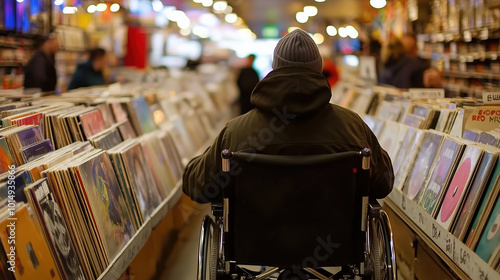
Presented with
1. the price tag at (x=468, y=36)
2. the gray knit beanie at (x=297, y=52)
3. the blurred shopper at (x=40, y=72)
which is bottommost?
the price tag at (x=468, y=36)

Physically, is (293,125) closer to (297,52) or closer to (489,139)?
(297,52)

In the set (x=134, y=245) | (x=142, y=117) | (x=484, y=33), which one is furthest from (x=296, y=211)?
(x=484, y=33)

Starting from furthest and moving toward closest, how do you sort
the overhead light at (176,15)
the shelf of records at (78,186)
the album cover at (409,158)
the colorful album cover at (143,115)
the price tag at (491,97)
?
the overhead light at (176,15)
the colorful album cover at (143,115)
the album cover at (409,158)
the price tag at (491,97)
the shelf of records at (78,186)

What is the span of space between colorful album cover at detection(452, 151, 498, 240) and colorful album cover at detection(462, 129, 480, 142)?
499mm

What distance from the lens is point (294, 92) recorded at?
2.55m

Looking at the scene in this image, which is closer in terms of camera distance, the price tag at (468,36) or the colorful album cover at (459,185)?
the colorful album cover at (459,185)

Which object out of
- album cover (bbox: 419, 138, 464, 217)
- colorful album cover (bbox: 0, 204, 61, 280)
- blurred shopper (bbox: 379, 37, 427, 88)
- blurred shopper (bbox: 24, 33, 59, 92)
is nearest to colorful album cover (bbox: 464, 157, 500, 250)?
album cover (bbox: 419, 138, 464, 217)

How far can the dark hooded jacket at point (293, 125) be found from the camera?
2568mm

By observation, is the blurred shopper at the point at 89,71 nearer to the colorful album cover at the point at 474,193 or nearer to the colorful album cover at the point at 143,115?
the colorful album cover at the point at 143,115

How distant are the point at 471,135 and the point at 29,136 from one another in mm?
2356

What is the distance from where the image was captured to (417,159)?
392 centimetres

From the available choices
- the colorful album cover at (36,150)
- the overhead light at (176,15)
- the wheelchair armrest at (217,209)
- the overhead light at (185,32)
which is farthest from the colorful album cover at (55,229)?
the overhead light at (185,32)

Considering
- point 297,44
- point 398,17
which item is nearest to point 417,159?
point 297,44

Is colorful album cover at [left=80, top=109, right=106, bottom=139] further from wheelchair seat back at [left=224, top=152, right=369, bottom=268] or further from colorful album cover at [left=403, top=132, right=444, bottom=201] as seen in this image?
colorful album cover at [left=403, top=132, right=444, bottom=201]
